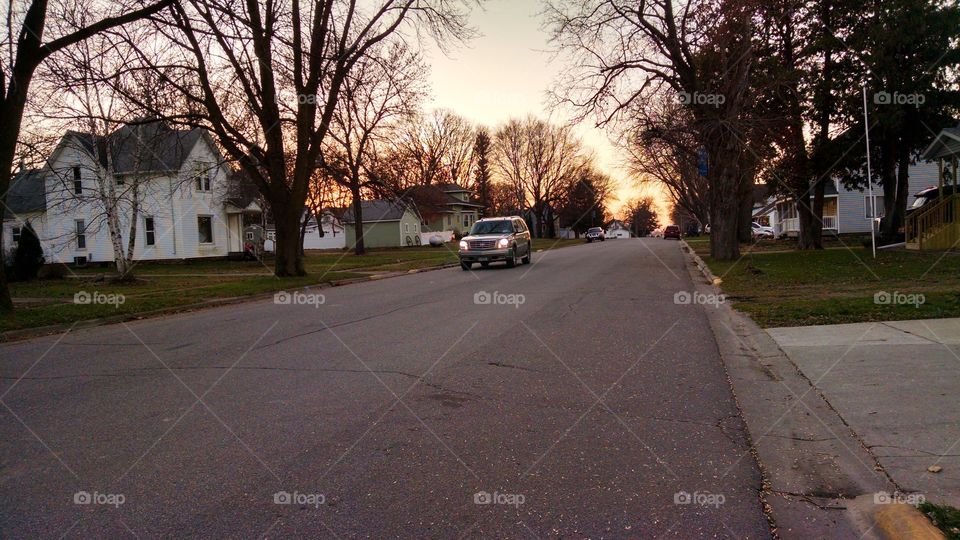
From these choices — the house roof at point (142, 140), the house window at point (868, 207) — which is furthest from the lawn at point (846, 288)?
the house window at point (868, 207)

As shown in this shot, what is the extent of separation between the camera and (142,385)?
710 cm

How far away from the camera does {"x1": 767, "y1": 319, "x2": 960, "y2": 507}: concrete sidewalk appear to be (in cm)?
430

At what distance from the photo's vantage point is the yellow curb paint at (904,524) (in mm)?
3385

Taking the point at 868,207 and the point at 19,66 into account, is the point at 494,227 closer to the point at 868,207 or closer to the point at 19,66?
the point at 19,66

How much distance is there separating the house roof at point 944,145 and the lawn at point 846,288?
3.52 meters

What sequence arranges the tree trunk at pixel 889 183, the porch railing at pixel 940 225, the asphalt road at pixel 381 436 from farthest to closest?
the tree trunk at pixel 889 183, the porch railing at pixel 940 225, the asphalt road at pixel 381 436

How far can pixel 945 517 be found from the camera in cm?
348

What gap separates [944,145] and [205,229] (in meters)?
36.8

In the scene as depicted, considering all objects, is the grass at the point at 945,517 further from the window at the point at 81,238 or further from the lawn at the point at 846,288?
the window at the point at 81,238

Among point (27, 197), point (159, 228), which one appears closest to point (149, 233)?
point (159, 228)

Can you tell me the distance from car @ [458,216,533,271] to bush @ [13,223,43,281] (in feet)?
55.6

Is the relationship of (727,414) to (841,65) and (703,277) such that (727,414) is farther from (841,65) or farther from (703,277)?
(841,65)

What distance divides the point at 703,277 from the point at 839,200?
3212cm

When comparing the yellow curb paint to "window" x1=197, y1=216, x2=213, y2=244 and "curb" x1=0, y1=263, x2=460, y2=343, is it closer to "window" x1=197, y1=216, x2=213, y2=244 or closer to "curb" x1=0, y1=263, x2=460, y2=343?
"curb" x1=0, y1=263, x2=460, y2=343
